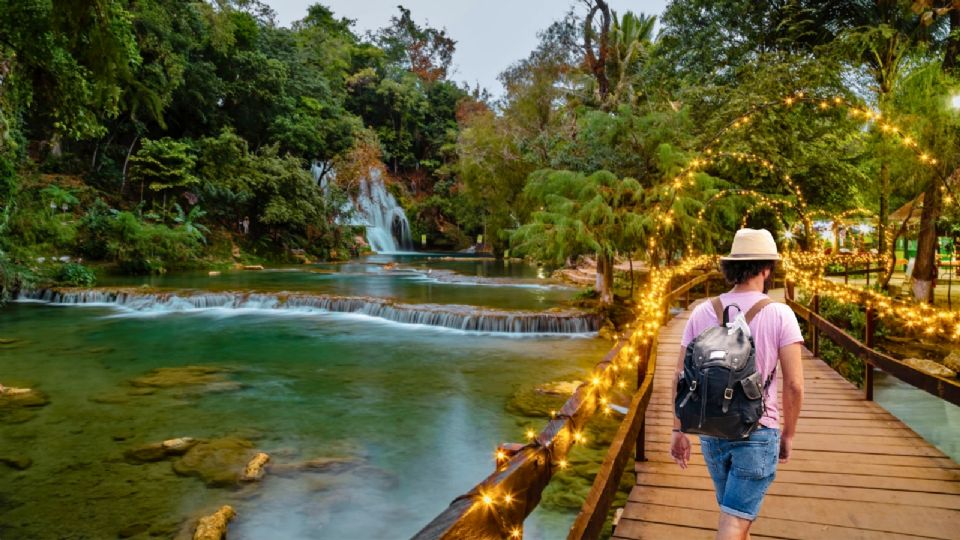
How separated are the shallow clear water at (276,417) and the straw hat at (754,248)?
13.7 ft

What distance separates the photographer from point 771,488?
397cm

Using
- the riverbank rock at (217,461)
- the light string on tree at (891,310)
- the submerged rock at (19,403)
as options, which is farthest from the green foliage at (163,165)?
the light string on tree at (891,310)

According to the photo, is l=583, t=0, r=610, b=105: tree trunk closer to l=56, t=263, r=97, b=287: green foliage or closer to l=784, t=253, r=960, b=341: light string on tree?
l=784, t=253, r=960, b=341: light string on tree

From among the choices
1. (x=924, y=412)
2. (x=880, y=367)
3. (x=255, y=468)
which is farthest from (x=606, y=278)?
(x=255, y=468)

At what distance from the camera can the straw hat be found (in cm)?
265

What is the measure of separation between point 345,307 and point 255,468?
11.4m

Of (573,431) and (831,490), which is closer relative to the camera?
(573,431)

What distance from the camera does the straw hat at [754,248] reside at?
105 inches

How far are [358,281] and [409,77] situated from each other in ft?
98.9

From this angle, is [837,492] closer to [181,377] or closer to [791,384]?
[791,384]

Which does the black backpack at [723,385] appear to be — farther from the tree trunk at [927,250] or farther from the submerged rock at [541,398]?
the tree trunk at [927,250]

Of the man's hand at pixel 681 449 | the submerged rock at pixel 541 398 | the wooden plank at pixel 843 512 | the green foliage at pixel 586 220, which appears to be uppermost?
the green foliage at pixel 586 220

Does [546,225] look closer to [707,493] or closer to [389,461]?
[389,461]

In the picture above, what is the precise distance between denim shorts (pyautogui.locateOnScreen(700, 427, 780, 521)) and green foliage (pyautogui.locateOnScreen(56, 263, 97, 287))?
928 inches
